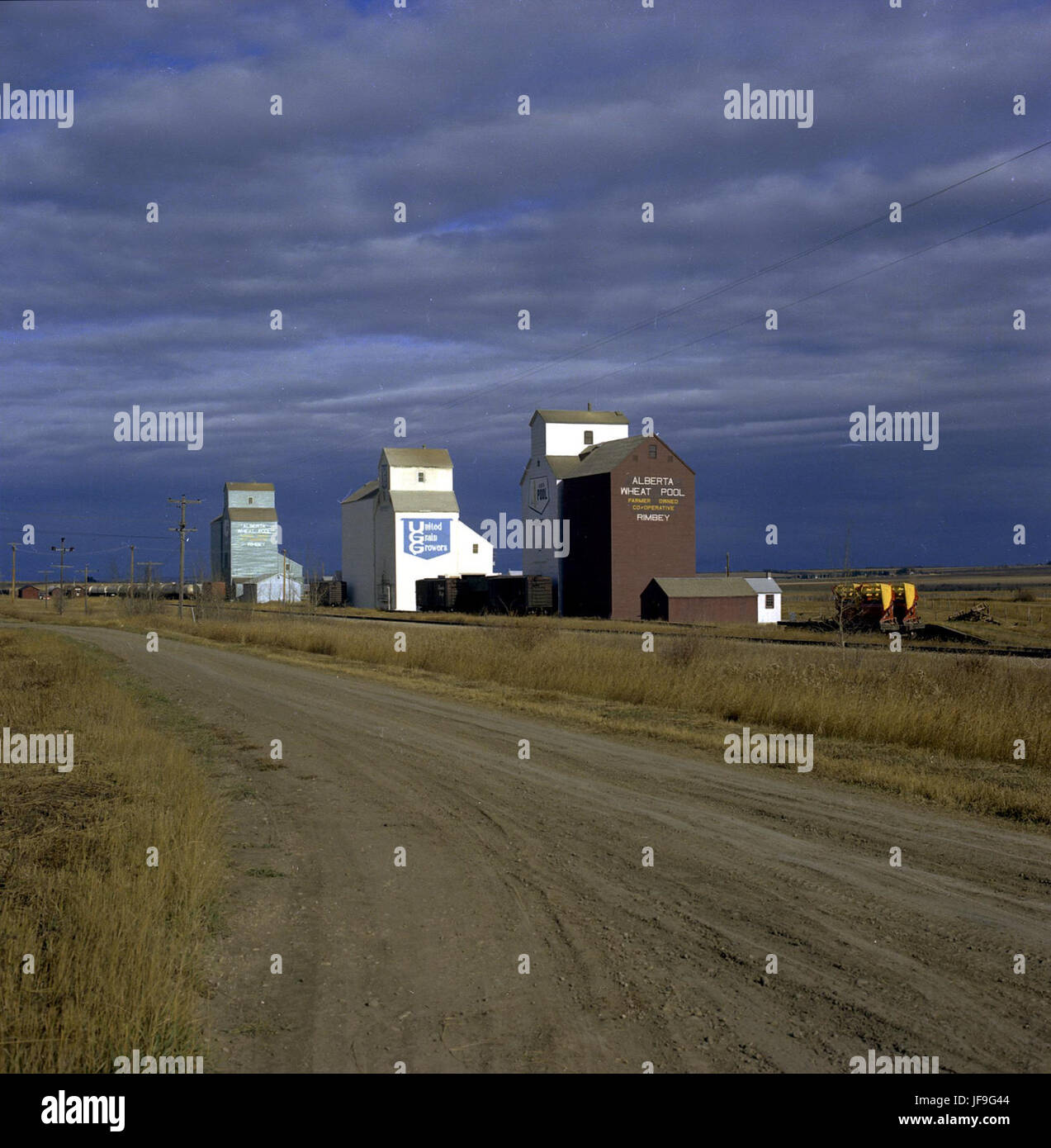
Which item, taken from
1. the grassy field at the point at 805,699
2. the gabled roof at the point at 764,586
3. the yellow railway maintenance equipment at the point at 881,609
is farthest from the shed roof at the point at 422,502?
the grassy field at the point at 805,699

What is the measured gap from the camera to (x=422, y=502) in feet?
249

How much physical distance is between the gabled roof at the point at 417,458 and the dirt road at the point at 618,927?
218 ft

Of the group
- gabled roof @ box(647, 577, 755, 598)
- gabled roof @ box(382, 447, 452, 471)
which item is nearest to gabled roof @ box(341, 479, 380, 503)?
gabled roof @ box(382, 447, 452, 471)

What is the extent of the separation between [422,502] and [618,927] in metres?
70.6

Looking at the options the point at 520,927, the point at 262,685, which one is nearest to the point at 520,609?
the point at 262,685

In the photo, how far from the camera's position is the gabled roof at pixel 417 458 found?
7681 centimetres

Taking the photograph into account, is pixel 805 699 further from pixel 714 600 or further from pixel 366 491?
pixel 366 491

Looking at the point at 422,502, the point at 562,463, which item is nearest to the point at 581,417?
the point at 562,463

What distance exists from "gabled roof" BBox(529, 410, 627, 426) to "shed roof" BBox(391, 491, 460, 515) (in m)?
13.8

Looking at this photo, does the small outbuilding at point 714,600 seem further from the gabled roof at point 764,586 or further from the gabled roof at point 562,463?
the gabled roof at point 562,463

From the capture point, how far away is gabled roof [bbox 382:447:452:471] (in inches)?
3024

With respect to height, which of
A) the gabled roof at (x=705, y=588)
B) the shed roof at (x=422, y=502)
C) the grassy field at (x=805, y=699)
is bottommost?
the grassy field at (x=805, y=699)

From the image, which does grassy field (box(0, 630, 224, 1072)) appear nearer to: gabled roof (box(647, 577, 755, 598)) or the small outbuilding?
the small outbuilding

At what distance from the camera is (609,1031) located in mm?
4793
